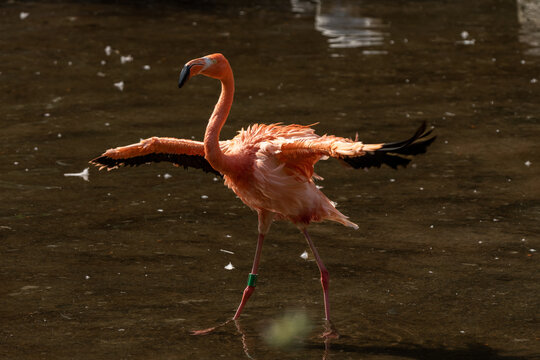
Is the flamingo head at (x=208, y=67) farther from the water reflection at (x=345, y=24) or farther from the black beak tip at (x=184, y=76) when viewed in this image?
the water reflection at (x=345, y=24)

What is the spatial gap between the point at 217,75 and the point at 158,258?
1.87 m

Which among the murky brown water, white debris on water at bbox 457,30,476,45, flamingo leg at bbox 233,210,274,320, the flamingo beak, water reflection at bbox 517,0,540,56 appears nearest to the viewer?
the flamingo beak

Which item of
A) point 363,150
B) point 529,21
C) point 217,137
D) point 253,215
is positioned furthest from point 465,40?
point 363,150

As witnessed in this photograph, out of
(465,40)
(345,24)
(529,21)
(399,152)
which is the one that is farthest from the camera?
(529,21)

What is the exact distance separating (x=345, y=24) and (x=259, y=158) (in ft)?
34.0

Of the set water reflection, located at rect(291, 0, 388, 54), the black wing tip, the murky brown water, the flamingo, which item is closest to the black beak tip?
the flamingo

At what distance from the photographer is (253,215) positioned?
7918 mm

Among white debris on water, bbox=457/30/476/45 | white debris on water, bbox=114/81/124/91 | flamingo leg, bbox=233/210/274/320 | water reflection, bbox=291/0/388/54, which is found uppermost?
flamingo leg, bbox=233/210/274/320

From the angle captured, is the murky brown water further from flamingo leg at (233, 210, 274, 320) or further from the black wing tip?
the black wing tip

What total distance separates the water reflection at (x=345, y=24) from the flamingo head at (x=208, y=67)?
8.20 m

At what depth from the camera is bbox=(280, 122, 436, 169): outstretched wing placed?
4754 mm

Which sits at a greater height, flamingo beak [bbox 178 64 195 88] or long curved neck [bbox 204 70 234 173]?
flamingo beak [bbox 178 64 195 88]

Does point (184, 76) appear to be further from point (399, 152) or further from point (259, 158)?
point (399, 152)

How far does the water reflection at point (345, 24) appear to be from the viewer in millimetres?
14383
